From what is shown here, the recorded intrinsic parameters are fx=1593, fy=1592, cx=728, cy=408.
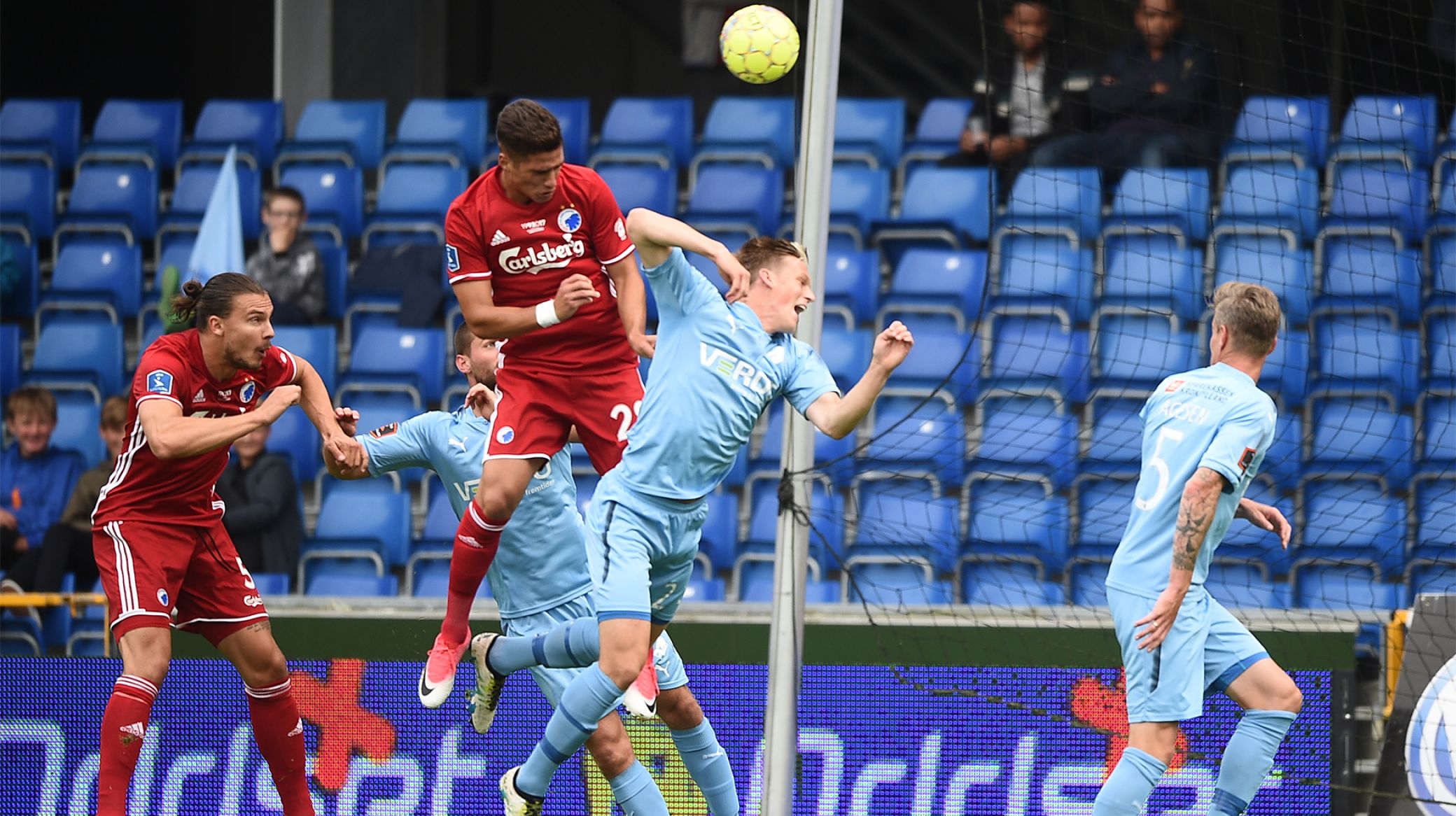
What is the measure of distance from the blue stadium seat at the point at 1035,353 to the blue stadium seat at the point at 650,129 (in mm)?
3061

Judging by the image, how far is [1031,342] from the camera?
9.80 m

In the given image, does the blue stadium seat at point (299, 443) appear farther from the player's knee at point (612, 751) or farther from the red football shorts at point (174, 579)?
the player's knee at point (612, 751)

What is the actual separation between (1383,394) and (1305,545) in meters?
1.26

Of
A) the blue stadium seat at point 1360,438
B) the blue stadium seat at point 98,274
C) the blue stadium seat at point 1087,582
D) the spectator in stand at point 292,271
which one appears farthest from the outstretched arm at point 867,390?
the blue stadium seat at point 98,274

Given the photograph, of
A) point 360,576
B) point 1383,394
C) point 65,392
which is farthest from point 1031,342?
point 65,392

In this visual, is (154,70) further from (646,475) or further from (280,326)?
(646,475)

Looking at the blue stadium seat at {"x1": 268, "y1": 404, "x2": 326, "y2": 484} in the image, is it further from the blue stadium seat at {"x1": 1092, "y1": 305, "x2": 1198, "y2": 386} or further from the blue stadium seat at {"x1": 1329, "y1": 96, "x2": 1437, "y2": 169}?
the blue stadium seat at {"x1": 1329, "y1": 96, "x2": 1437, "y2": 169}

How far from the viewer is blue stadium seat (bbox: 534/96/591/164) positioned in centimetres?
1201

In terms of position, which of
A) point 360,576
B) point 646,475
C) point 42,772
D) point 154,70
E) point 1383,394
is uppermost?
point 154,70

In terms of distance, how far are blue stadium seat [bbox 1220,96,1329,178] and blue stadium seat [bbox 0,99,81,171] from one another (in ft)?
29.4

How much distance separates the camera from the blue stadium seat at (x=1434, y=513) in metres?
8.75

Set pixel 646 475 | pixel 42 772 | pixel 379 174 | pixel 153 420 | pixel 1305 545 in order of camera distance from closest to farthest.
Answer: pixel 646 475 → pixel 153 420 → pixel 42 772 → pixel 1305 545 → pixel 379 174

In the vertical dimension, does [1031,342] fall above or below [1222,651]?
above

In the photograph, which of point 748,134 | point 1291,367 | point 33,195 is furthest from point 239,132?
point 1291,367
